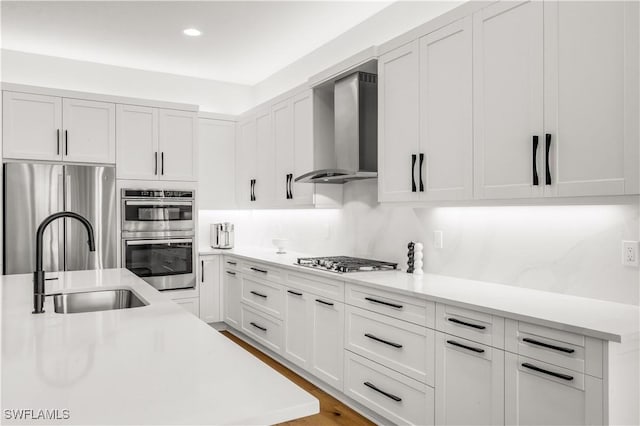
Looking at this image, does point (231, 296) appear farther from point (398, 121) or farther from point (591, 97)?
point (591, 97)

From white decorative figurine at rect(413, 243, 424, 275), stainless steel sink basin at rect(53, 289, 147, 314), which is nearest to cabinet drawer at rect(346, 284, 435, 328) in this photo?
white decorative figurine at rect(413, 243, 424, 275)

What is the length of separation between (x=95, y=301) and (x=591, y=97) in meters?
2.52

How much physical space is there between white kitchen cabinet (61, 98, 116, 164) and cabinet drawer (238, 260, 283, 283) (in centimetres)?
165

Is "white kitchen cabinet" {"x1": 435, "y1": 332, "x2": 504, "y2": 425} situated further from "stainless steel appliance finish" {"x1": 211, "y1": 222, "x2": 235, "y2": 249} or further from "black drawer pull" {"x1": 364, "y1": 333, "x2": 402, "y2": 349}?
"stainless steel appliance finish" {"x1": 211, "y1": 222, "x2": 235, "y2": 249}

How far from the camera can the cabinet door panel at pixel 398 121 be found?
2861 millimetres

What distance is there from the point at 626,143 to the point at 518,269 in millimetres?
951

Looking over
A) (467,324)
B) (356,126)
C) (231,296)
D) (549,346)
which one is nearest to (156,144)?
(231,296)

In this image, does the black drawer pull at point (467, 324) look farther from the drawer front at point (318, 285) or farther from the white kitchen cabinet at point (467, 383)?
the drawer front at point (318, 285)

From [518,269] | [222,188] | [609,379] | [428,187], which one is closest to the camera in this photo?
A: [609,379]

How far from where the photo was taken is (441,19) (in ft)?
8.63

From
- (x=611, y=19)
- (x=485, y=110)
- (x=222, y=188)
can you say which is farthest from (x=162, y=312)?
(x=222, y=188)

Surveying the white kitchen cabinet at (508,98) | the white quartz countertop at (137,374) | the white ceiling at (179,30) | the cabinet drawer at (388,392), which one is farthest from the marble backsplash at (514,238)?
the white quartz countertop at (137,374)

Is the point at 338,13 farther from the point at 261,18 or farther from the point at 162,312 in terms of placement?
the point at 162,312

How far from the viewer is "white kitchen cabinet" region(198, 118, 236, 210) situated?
5227 millimetres
